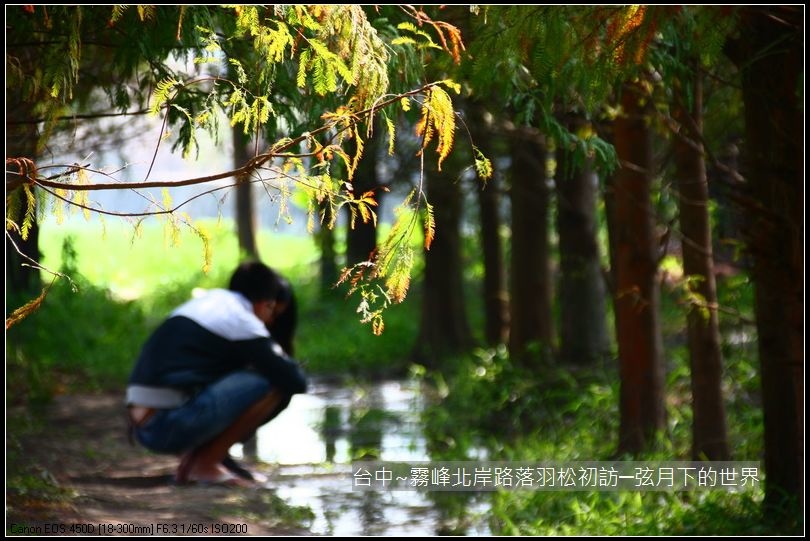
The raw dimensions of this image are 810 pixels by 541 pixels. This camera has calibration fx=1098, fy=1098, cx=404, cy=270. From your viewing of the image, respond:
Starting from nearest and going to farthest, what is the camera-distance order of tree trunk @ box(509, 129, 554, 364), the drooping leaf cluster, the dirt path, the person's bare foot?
the drooping leaf cluster → the dirt path → the person's bare foot → tree trunk @ box(509, 129, 554, 364)

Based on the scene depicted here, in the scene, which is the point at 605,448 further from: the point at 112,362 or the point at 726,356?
the point at 112,362

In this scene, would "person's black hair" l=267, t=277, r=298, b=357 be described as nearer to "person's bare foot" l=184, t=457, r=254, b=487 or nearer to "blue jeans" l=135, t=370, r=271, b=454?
"blue jeans" l=135, t=370, r=271, b=454

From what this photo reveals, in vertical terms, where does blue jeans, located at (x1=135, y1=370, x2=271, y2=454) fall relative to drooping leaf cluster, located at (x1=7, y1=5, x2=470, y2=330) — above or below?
below

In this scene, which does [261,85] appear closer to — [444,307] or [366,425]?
[366,425]

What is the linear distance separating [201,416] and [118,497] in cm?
68

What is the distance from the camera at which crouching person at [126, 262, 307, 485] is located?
5.95 m

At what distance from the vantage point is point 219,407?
5969 millimetres

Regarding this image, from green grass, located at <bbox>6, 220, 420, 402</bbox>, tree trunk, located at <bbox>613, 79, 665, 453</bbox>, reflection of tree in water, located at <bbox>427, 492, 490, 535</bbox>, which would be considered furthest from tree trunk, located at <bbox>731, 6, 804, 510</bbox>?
green grass, located at <bbox>6, 220, 420, 402</bbox>

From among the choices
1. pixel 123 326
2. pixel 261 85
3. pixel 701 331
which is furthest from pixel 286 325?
pixel 123 326

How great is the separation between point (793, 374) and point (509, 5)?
94.9 inches

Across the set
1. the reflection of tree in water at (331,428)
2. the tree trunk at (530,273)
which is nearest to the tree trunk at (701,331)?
the reflection of tree in water at (331,428)

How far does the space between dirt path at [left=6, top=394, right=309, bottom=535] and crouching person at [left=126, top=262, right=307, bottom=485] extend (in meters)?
0.36

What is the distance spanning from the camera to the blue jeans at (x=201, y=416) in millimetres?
5938

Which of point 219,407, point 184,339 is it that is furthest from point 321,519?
point 184,339
